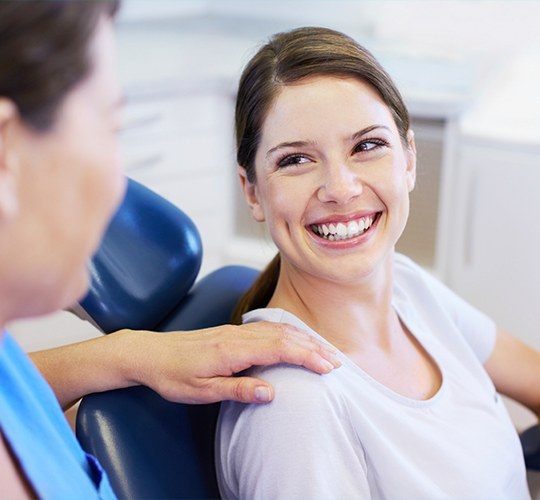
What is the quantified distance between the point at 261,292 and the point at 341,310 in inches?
6.2

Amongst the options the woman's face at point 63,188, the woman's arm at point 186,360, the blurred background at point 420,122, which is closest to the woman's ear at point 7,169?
the woman's face at point 63,188

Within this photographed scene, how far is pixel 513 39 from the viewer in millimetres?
2605

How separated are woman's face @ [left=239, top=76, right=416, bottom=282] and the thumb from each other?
19 centimetres

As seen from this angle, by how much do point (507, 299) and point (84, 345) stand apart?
56.8 inches

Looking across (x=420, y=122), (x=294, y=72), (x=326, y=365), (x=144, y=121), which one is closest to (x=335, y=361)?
(x=326, y=365)

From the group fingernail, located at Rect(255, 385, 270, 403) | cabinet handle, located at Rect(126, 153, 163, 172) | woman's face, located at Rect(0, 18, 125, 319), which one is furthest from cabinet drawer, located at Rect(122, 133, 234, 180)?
woman's face, located at Rect(0, 18, 125, 319)

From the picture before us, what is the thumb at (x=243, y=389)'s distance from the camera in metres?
1.12

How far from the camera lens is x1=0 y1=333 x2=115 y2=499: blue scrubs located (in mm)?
931

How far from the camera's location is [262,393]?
112cm

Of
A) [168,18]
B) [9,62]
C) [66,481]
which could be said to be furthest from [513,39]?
[9,62]

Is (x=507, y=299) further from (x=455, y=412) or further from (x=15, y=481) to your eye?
(x=15, y=481)

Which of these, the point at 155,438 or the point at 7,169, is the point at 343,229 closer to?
the point at 155,438

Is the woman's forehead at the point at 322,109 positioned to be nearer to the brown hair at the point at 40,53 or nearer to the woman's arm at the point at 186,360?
the woman's arm at the point at 186,360

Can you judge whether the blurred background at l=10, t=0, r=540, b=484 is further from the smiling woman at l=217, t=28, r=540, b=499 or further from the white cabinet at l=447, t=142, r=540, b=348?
the smiling woman at l=217, t=28, r=540, b=499
